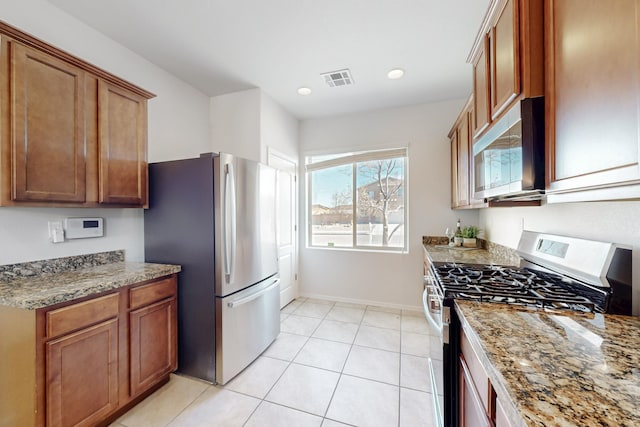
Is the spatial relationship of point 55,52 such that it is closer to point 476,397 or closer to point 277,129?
point 277,129

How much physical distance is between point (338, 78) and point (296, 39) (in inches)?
28.4

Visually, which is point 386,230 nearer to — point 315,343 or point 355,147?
point 355,147

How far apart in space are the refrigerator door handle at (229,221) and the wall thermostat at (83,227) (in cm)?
102

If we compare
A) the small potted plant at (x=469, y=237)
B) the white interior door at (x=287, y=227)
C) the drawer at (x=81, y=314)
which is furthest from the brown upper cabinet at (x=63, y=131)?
the small potted plant at (x=469, y=237)

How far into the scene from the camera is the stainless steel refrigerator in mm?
1984

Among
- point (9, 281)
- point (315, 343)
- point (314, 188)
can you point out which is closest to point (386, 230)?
point (314, 188)

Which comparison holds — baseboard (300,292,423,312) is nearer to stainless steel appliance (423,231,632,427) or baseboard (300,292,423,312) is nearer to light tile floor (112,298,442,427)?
light tile floor (112,298,442,427)

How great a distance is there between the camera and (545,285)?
1.36 meters

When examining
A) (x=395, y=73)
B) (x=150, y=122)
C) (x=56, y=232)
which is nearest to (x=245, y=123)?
(x=150, y=122)

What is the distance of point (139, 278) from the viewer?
173 cm

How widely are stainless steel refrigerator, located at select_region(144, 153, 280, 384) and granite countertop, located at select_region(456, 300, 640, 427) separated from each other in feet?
5.45

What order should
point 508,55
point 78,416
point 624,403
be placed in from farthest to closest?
1. point 78,416
2. point 508,55
3. point 624,403

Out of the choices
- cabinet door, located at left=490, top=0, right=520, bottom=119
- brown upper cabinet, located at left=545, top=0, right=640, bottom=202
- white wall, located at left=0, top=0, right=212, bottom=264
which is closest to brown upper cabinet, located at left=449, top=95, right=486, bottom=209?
cabinet door, located at left=490, top=0, right=520, bottom=119

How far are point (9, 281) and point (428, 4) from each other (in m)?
3.30
